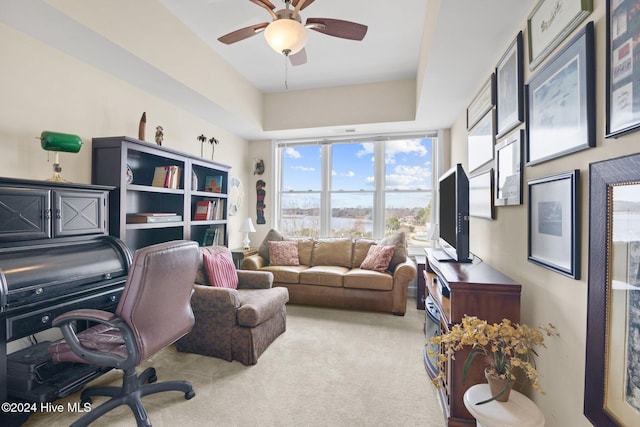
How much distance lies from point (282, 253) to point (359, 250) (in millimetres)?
1139

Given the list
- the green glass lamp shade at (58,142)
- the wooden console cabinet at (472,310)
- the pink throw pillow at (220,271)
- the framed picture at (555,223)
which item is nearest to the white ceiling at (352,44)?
the green glass lamp shade at (58,142)

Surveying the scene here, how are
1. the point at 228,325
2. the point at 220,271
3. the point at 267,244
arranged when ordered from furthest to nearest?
the point at 267,244
the point at 220,271
the point at 228,325

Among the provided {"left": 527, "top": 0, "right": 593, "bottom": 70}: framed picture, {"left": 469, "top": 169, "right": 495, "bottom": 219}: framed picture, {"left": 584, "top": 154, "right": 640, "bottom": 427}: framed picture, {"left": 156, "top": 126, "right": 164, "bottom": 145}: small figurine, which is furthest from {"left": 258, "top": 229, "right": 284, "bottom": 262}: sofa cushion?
{"left": 584, "top": 154, "right": 640, "bottom": 427}: framed picture

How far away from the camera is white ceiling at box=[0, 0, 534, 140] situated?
1841 millimetres

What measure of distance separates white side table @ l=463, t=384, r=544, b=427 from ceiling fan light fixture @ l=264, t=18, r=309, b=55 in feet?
7.37

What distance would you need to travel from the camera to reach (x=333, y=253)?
4309 mm

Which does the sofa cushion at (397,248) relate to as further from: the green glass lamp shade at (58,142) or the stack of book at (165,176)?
the green glass lamp shade at (58,142)

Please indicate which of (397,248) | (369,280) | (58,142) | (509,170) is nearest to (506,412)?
(509,170)

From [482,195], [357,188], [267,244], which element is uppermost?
[357,188]

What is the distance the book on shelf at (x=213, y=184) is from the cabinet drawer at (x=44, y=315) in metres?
2.00

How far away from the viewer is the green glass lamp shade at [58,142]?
196 cm

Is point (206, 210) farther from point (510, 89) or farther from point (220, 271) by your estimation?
point (510, 89)

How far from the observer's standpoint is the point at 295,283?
387 centimetres

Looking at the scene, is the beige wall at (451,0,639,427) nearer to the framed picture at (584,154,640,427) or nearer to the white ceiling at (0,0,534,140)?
the framed picture at (584,154,640,427)
